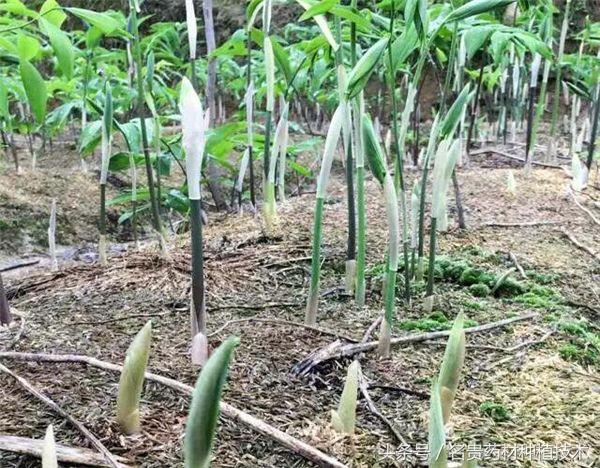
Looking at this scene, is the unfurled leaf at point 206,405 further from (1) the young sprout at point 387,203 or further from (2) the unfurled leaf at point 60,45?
(2) the unfurled leaf at point 60,45

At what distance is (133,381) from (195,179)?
276mm

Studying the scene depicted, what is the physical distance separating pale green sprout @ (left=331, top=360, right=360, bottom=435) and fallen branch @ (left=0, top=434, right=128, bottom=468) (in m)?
0.28

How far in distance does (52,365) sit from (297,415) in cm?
41

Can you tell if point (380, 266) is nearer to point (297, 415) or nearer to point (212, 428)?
point (297, 415)

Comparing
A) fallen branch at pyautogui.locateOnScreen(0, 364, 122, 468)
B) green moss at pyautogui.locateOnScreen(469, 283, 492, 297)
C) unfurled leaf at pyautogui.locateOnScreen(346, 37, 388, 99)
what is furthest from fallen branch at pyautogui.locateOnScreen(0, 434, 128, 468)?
green moss at pyautogui.locateOnScreen(469, 283, 492, 297)

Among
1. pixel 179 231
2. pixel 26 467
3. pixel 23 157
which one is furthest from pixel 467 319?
pixel 23 157

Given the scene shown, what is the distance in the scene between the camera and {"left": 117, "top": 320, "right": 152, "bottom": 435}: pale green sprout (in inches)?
31.4

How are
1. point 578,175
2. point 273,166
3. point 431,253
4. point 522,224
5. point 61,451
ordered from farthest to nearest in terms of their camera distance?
point 578,175 < point 522,224 < point 273,166 < point 431,253 < point 61,451

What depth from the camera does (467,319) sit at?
131 centimetres

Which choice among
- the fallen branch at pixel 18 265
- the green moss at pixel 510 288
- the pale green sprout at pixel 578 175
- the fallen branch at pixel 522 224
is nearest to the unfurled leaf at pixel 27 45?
the green moss at pixel 510 288

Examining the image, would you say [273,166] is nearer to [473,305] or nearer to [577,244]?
[473,305]

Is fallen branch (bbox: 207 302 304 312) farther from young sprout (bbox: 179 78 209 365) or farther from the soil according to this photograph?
young sprout (bbox: 179 78 209 365)

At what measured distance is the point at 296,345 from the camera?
114cm

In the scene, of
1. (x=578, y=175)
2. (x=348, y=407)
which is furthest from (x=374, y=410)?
(x=578, y=175)
